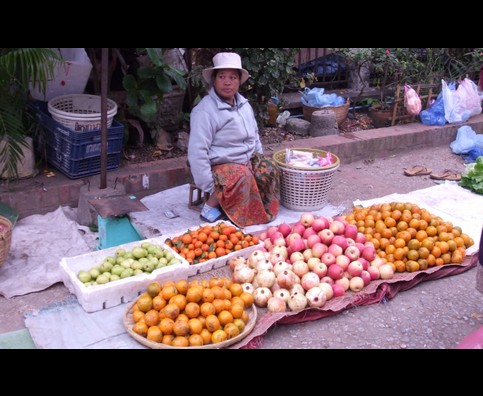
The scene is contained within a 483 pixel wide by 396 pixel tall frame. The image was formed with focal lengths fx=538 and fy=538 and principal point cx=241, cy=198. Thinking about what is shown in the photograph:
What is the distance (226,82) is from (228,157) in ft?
2.00

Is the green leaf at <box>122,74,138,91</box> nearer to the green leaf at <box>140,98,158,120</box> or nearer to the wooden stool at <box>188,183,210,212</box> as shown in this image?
the green leaf at <box>140,98,158,120</box>

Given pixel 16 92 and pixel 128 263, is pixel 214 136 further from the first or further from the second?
pixel 16 92

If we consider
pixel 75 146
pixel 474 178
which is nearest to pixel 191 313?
pixel 75 146

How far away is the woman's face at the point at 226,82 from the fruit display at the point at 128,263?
143 centimetres

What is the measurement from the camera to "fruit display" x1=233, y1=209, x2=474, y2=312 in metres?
3.44

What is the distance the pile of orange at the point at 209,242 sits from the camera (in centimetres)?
372

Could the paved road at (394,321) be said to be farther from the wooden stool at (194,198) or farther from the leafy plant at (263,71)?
the leafy plant at (263,71)

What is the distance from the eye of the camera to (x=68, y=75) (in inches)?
197

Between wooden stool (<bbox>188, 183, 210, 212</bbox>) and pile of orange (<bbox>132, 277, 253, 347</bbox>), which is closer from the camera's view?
pile of orange (<bbox>132, 277, 253, 347</bbox>)

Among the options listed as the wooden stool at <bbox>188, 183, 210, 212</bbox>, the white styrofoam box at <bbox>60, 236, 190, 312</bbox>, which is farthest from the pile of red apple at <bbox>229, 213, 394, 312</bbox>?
the wooden stool at <bbox>188, 183, 210, 212</bbox>

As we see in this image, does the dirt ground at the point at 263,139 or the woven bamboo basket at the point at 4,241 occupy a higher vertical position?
the dirt ground at the point at 263,139

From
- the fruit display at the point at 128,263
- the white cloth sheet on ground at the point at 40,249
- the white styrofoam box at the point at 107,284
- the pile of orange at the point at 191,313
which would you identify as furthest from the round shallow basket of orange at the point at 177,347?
the white cloth sheet on ground at the point at 40,249

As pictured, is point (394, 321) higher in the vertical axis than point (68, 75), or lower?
lower

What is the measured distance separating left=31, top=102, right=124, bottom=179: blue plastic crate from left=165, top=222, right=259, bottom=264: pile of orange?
1371 mm
